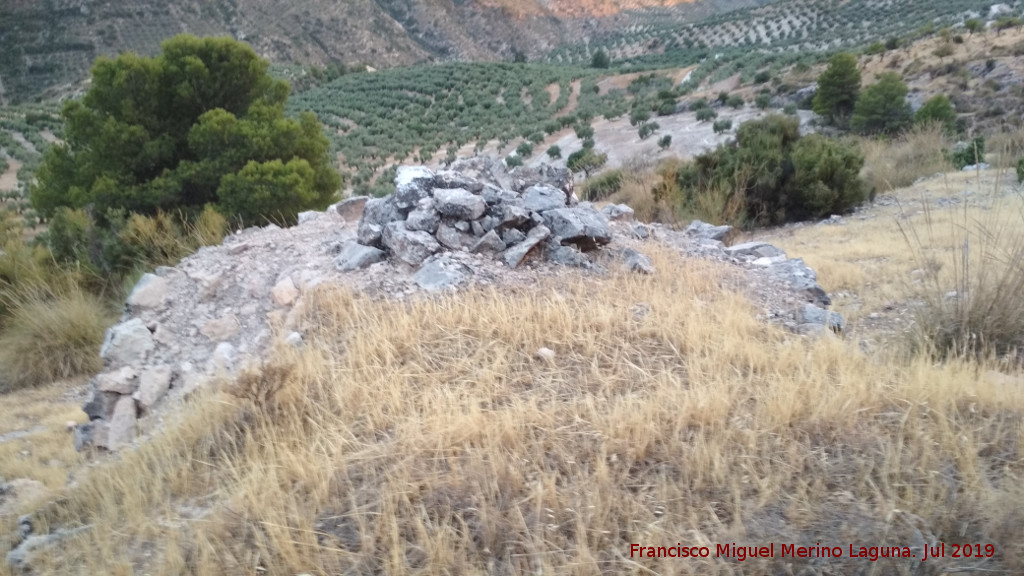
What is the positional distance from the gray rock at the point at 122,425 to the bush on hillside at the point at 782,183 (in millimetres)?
9047

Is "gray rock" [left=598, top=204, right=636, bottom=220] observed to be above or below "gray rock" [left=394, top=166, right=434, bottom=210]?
below

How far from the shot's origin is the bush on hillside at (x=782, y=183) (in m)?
11.3

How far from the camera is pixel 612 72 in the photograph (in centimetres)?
5325

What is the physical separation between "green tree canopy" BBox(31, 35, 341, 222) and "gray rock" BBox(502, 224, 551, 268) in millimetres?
5966

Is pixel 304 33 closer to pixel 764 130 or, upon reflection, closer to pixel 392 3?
pixel 392 3

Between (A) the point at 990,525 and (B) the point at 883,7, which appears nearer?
(A) the point at 990,525

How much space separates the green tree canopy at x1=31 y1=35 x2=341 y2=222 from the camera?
1016 centimetres

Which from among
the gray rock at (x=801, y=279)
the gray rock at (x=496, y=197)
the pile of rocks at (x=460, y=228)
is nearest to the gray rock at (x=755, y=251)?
the gray rock at (x=801, y=279)

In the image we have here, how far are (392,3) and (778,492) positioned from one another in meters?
93.7

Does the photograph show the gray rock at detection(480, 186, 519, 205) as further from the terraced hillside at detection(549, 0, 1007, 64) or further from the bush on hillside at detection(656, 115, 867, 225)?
the terraced hillside at detection(549, 0, 1007, 64)

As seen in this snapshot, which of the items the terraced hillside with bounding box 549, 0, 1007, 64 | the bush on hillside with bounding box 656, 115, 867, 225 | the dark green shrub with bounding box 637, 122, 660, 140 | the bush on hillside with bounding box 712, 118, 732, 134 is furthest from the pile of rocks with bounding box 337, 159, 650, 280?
the terraced hillside with bounding box 549, 0, 1007, 64

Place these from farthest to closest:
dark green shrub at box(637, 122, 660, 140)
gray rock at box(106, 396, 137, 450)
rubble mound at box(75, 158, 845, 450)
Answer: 1. dark green shrub at box(637, 122, 660, 140)
2. rubble mound at box(75, 158, 845, 450)
3. gray rock at box(106, 396, 137, 450)

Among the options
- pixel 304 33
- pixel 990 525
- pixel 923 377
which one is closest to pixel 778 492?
pixel 990 525

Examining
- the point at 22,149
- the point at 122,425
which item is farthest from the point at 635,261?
the point at 22,149
